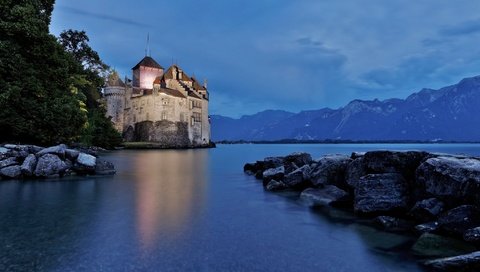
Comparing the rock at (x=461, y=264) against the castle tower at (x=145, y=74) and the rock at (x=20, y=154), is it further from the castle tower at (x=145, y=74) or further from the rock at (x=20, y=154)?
the castle tower at (x=145, y=74)

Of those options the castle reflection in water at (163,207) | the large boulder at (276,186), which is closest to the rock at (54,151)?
the castle reflection in water at (163,207)

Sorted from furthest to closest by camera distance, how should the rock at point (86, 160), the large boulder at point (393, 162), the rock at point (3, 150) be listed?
the rock at point (86, 160), the rock at point (3, 150), the large boulder at point (393, 162)

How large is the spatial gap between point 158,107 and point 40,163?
7238 cm

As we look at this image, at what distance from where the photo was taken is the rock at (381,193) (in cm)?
1198

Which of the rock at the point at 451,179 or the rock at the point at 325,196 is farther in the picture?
the rock at the point at 325,196

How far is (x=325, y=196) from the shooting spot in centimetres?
1534

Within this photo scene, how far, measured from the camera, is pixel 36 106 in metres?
23.7

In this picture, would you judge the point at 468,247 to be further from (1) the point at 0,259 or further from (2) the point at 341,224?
(1) the point at 0,259

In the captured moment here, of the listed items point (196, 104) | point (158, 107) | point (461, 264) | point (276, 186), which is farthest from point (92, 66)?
point (461, 264)

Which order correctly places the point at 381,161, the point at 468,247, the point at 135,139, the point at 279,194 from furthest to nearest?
1. the point at 135,139
2. the point at 279,194
3. the point at 381,161
4. the point at 468,247

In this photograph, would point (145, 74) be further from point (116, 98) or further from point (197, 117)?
point (197, 117)

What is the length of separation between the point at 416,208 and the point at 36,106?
23.4 meters

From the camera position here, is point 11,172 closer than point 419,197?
No

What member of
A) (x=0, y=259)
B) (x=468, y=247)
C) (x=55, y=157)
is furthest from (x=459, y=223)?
(x=55, y=157)
